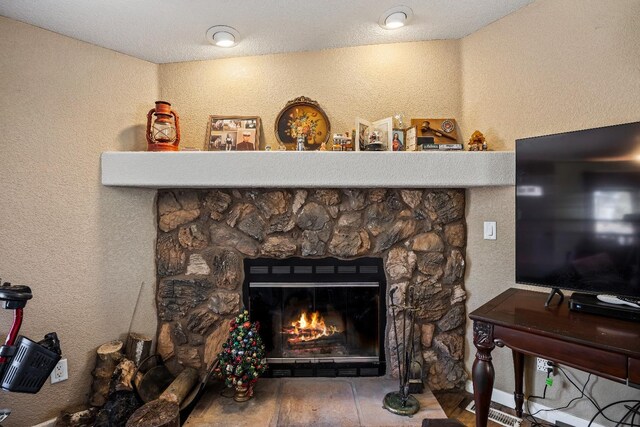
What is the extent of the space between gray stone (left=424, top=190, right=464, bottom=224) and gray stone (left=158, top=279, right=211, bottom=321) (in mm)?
1654

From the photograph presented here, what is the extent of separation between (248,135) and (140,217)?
943mm

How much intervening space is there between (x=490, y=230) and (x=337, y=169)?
3.60ft

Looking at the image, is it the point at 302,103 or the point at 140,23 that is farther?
the point at 302,103

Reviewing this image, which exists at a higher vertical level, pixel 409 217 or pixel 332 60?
pixel 332 60

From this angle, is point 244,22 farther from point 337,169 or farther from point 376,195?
point 376,195

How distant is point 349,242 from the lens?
229 centimetres

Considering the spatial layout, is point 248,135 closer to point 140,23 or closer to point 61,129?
point 140,23

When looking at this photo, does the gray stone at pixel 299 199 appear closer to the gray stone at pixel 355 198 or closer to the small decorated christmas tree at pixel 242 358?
the gray stone at pixel 355 198

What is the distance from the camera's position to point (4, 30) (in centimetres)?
178

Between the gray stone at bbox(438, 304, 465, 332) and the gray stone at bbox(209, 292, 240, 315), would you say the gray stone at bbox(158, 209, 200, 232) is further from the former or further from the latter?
the gray stone at bbox(438, 304, 465, 332)

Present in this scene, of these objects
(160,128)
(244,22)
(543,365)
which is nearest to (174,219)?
(160,128)

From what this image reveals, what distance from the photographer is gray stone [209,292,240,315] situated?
2.33 m

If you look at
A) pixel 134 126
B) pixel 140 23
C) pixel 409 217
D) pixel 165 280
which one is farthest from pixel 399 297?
pixel 140 23

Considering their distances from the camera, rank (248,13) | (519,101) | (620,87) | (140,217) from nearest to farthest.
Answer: (620,87) < (248,13) < (519,101) < (140,217)
